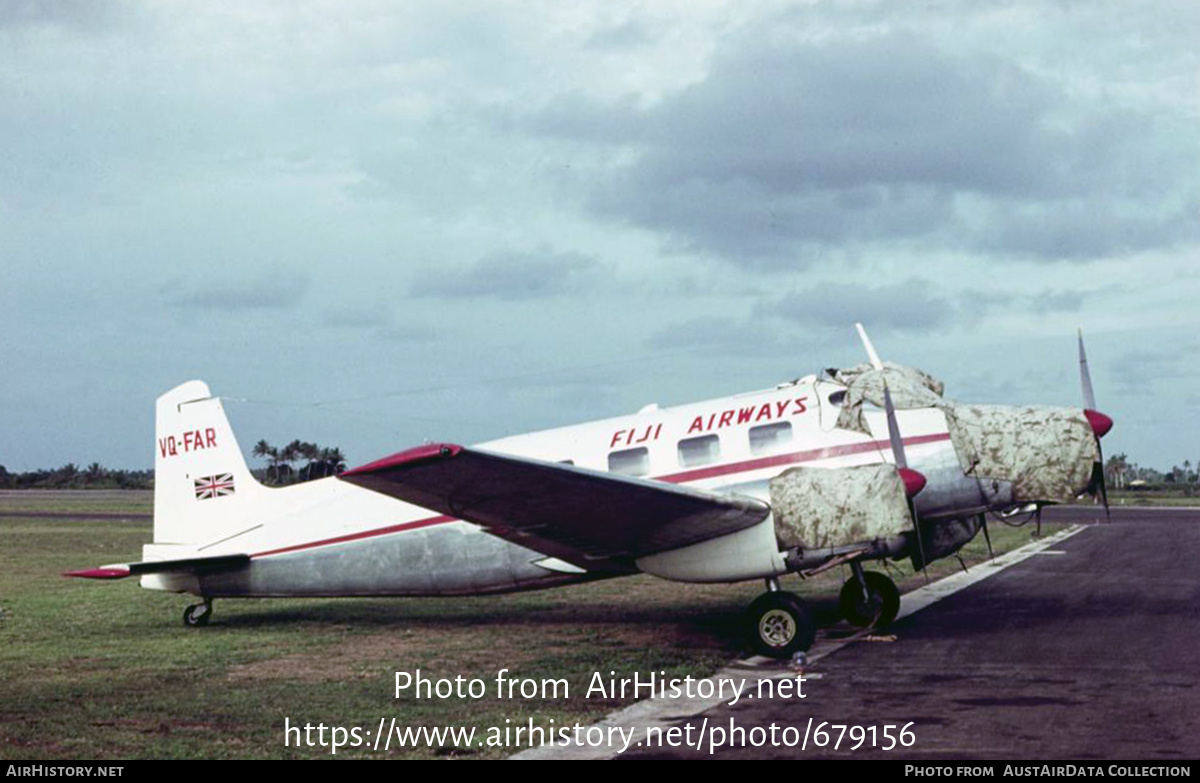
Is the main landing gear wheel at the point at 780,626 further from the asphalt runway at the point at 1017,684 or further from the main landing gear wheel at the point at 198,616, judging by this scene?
the main landing gear wheel at the point at 198,616

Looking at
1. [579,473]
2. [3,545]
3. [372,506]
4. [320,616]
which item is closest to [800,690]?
[579,473]

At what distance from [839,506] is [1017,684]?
3145 millimetres

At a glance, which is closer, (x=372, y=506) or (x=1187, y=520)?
(x=372, y=506)

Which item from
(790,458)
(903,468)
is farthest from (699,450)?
(903,468)

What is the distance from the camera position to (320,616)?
20.4 meters

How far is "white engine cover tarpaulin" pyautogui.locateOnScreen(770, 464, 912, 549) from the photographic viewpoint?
14867mm

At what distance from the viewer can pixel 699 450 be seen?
1684cm

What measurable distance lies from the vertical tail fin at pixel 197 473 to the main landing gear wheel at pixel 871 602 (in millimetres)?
9733

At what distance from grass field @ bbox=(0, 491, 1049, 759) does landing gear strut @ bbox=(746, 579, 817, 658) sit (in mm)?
553

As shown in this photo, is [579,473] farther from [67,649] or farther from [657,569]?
[67,649]

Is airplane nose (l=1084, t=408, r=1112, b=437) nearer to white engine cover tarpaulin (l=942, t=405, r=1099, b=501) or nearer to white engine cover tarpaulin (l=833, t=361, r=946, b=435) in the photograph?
white engine cover tarpaulin (l=942, t=405, r=1099, b=501)

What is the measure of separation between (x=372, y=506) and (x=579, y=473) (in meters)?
5.88

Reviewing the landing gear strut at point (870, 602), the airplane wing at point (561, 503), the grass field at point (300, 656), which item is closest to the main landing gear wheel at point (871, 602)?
the landing gear strut at point (870, 602)

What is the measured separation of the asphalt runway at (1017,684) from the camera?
998 cm
